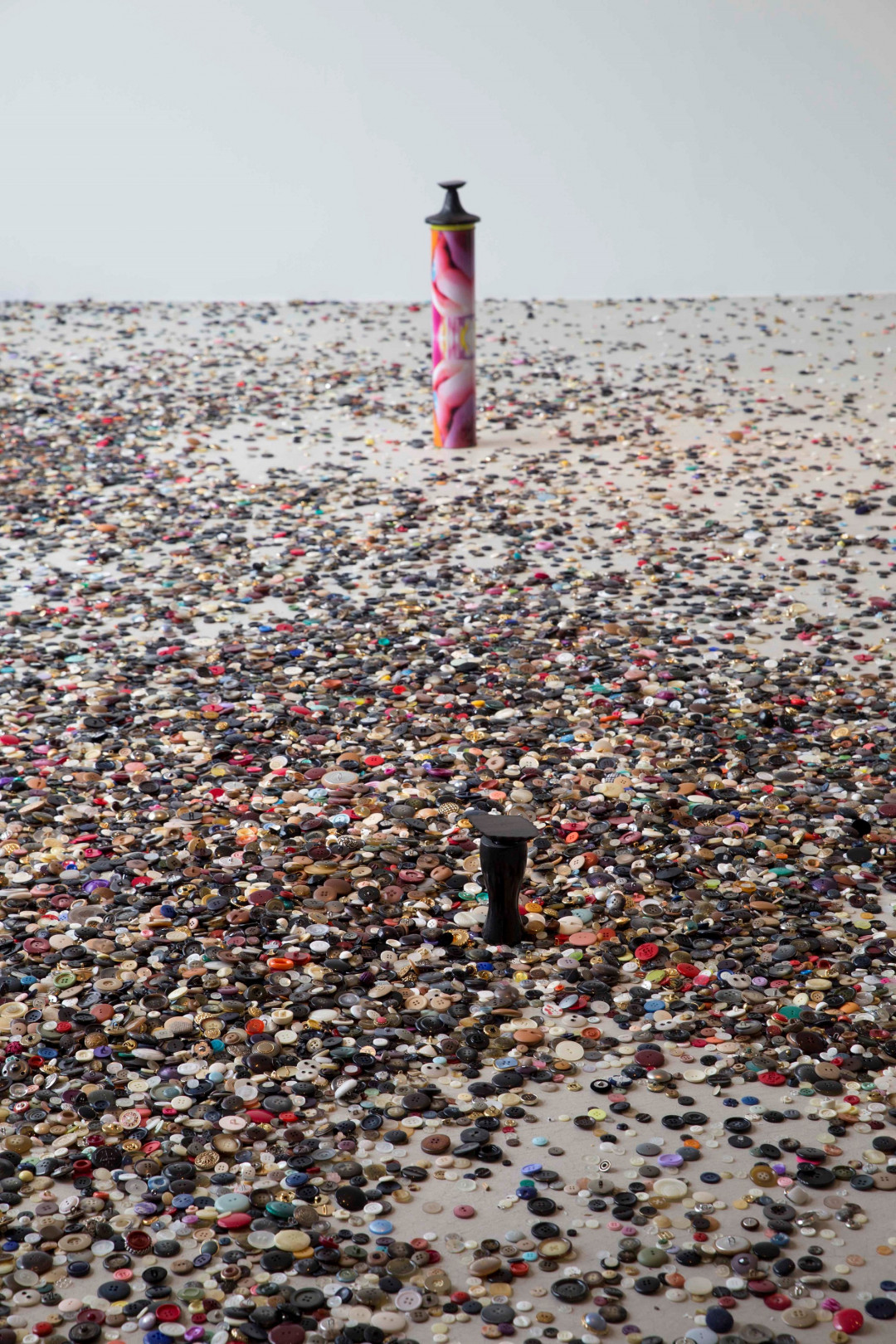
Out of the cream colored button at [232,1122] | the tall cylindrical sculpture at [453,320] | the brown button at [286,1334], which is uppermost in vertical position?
the tall cylindrical sculpture at [453,320]

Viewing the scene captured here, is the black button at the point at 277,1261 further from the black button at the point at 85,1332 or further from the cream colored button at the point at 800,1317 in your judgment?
the cream colored button at the point at 800,1317

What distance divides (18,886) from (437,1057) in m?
1.00

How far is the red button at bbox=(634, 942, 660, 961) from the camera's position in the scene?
230 cm

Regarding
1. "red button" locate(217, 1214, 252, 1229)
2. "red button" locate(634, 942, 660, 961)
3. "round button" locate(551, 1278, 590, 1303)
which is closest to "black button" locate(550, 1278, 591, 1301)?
"round button" locate(551, 1278, 590, 1303)

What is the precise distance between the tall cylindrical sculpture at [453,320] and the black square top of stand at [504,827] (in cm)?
352

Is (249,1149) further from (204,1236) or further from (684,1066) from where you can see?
(684,1066)

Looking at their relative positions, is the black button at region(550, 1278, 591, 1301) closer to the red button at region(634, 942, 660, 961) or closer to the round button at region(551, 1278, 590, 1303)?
the round button at region(551, 1278, 590, 1303)

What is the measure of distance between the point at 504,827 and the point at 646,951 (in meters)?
0.35

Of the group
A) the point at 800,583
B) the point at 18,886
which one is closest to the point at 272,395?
the point at 800,583

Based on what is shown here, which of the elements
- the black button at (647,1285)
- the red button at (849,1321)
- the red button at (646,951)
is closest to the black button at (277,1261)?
the black button at (647,1285)

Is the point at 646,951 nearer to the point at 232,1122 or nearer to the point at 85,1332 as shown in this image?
the point at 232,1122

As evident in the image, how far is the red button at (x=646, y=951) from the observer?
230 cm

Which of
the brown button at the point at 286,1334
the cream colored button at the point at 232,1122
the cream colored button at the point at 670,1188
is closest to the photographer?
the brown button at the point at 286,1334

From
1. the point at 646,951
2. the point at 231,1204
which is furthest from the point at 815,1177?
the point at 231,1204
